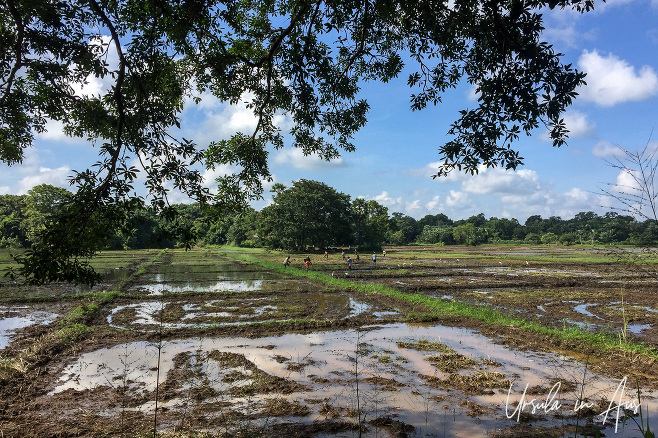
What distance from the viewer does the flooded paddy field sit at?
563 centimetres

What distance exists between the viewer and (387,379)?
7.55 m

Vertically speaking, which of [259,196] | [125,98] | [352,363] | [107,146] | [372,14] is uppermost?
[372,14]

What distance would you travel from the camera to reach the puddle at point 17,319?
37.2 feet

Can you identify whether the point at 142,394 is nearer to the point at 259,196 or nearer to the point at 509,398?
the point at 259,196

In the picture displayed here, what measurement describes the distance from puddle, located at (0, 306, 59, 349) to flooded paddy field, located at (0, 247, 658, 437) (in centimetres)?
9

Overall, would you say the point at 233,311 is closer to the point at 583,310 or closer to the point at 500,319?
the point at 500,319

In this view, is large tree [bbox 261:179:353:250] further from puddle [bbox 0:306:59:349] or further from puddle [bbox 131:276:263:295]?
puddle [bbox 0:306:59:349]

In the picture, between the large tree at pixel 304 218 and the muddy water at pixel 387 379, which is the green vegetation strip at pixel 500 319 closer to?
the muddy water at pixel 387 379

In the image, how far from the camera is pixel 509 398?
6.68 meters

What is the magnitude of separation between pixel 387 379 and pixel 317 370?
1501mm

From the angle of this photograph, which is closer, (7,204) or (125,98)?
(125,98)

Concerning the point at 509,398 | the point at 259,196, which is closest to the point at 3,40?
the point at 259,196

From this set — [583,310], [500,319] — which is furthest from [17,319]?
[583,310]

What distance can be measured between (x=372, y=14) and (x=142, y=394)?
792 centimetres
